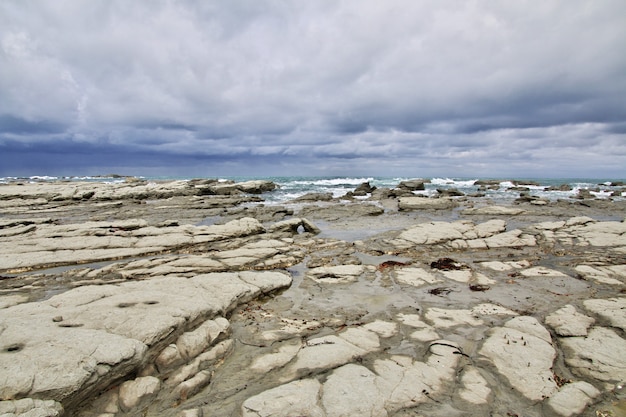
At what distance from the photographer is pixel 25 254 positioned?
10.9 m

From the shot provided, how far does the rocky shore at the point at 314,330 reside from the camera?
4.01m

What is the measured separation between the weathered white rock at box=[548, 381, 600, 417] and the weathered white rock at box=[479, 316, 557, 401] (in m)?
0.11

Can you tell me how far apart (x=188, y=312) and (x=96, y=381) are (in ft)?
5.80

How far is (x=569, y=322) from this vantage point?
19.9ft

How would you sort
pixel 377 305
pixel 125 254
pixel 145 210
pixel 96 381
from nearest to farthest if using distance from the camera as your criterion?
pixel 96 381 → pixel 377 305 → pixel 125 254 → pixel 145 210

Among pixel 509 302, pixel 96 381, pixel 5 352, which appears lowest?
pixel 509 302

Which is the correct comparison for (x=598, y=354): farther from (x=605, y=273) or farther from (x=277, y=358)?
(x=605, y=273)

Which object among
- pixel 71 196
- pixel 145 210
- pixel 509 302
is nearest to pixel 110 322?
pixel 509 302

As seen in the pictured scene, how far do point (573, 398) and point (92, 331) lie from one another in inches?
281

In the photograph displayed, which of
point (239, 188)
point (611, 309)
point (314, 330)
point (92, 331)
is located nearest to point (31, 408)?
point (92, 331)

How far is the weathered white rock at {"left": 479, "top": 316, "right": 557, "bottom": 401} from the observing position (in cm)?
434

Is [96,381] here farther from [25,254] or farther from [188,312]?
[25,254]

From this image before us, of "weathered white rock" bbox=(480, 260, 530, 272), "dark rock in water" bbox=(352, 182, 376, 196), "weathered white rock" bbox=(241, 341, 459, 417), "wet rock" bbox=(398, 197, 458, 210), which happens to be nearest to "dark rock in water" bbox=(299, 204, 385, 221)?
"wet rock" bbox=(398, 197, 458, 210)

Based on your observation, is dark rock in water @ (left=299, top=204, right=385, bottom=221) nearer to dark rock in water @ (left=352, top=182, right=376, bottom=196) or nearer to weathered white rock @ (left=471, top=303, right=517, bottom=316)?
weathered white rock @ (left=471, top=303, right=517, bottom=316)
